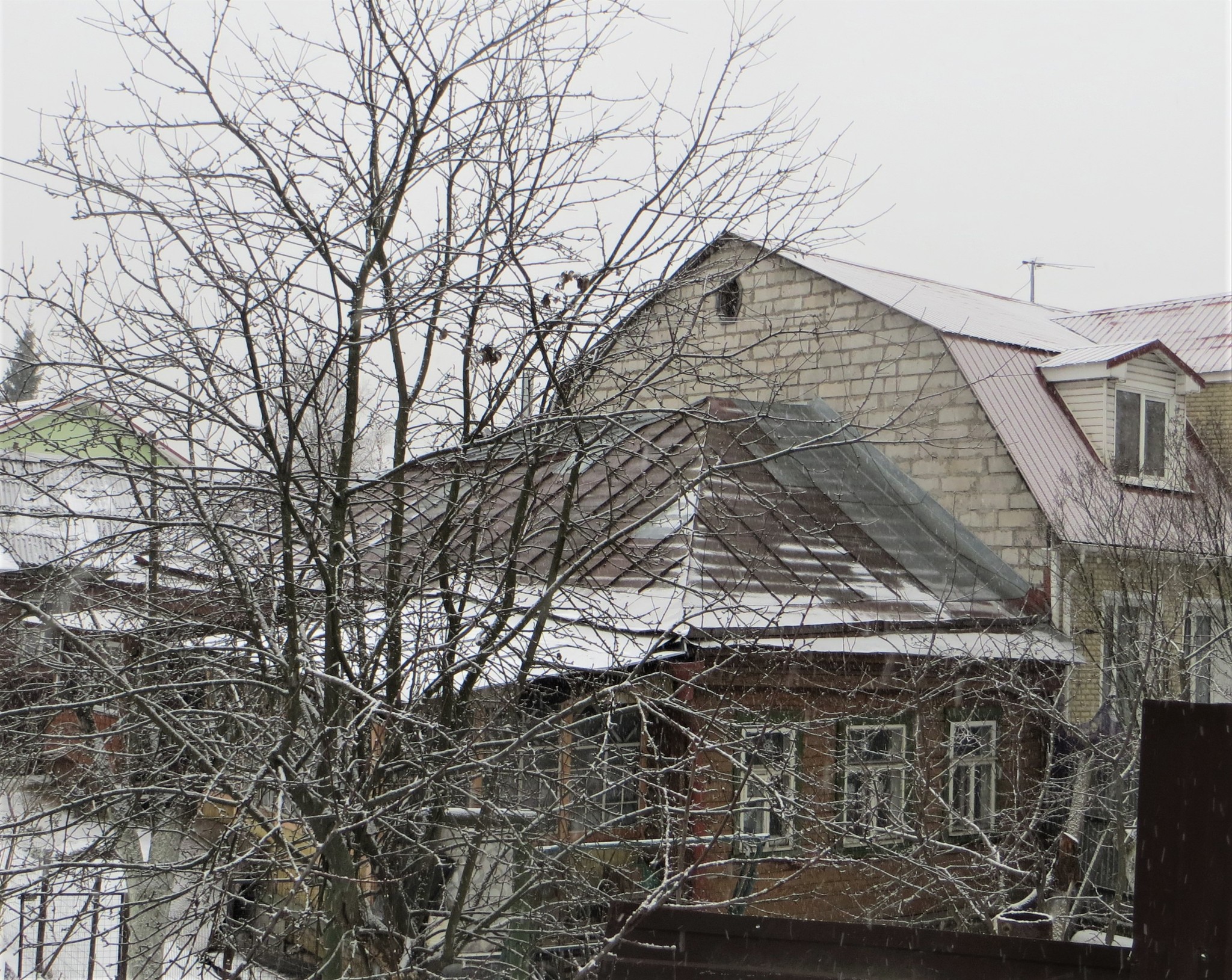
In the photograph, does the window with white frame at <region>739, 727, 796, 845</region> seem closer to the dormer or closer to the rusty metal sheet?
the rusty metal sheet

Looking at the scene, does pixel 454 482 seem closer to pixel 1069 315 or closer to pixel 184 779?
pixel 184 779

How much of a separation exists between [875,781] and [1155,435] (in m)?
7.84

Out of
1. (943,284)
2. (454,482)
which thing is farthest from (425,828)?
(943,284)

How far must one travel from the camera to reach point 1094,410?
14.2m

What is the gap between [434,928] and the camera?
19.7 feet

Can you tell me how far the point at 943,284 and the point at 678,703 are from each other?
45.0 ft

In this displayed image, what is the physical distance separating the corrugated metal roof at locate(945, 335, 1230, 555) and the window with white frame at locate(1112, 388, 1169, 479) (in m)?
0.39

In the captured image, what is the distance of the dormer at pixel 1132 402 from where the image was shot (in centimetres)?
1416

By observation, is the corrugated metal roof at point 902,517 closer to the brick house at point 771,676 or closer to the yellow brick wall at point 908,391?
the brick house at point 771,676

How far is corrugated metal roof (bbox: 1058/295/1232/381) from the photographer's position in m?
16.7

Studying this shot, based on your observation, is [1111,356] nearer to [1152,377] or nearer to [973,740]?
[1152,377]

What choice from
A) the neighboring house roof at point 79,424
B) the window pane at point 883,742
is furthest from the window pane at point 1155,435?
the neighboring house roof at point 79,424

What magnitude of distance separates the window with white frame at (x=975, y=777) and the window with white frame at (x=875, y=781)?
53cm

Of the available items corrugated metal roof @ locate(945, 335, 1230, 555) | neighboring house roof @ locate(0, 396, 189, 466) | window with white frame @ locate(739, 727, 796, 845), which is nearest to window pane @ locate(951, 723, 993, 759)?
corrugated metal roof @ locate(945, 335, 1230, 555)
